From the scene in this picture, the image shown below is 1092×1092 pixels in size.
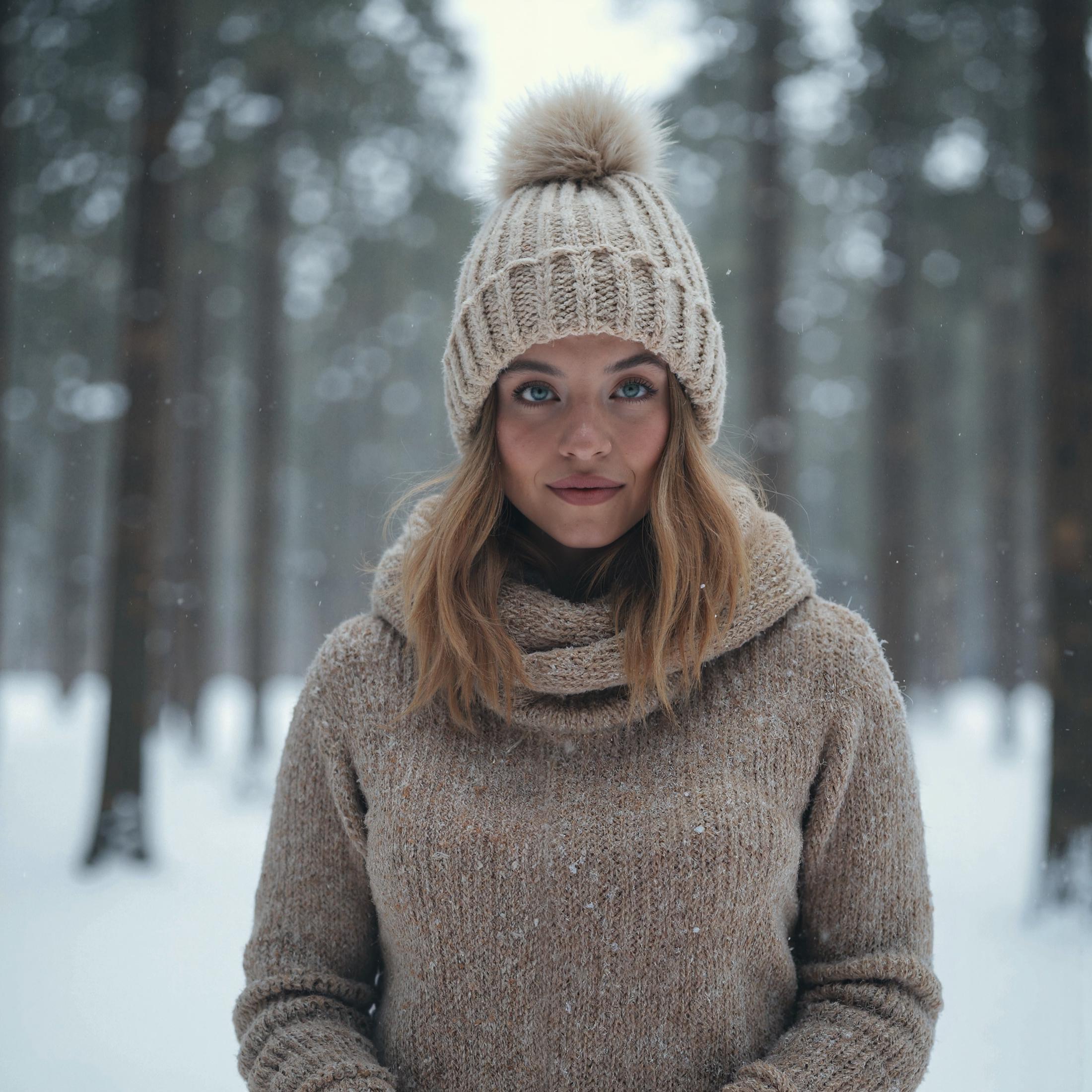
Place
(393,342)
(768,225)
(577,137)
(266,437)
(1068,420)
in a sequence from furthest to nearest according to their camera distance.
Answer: (393,342)
(266,437)
(768,225)
(1068,420)
(577,137)

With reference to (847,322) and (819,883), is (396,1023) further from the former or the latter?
(847,322)

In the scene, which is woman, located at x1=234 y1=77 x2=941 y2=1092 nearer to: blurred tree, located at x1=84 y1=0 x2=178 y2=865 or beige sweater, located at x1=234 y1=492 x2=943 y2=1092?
beige sweater, located at x1=234 y1=492 x2=943 y2=1092

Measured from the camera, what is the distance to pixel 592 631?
4.94ft

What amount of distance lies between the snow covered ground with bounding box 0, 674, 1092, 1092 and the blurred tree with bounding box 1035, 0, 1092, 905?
0.89ft

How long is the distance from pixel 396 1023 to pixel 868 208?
7146 millimetres

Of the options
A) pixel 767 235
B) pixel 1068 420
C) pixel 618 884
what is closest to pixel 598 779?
pixel 618 884

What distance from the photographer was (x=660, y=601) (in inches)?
57.2

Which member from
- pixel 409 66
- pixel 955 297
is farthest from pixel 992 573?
pixel 409 66

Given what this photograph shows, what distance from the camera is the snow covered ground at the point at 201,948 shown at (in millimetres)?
2844

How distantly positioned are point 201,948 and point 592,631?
9.43 ft

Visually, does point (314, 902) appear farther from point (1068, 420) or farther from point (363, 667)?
point (1068, 420)

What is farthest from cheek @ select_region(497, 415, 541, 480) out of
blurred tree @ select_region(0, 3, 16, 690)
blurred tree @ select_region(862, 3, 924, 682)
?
blurred tree @ select_region(0, 3, 16, 690)

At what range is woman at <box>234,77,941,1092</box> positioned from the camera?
1373 millimetres

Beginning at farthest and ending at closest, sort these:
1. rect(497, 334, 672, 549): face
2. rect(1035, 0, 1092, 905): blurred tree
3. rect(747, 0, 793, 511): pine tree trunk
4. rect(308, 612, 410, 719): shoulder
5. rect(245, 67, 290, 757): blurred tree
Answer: rect(245, 67, 290, 757): blurred tree < rect(747, 0, 793, 511): pine tree trunk < rect(1035, 0, 1092, 905): blurred tree < rect(308, 612, 410, 719): shoulder < rect(497, 334, 672, 549): face
